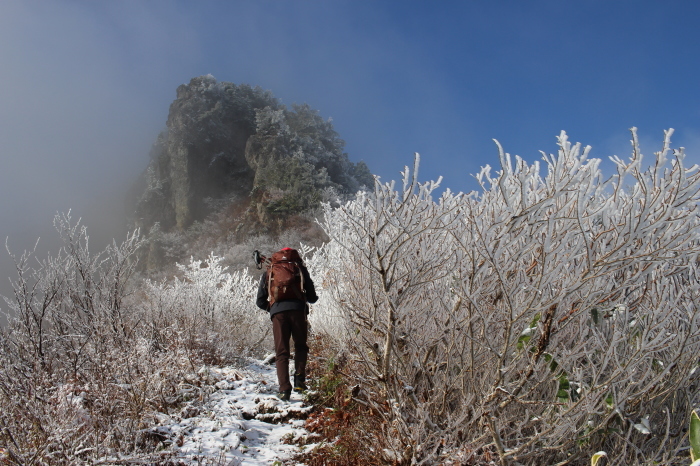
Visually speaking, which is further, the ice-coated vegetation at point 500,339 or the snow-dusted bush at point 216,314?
the snow-dusted bush at point 216,314

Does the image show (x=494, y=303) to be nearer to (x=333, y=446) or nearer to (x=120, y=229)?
(x=333, y=446)

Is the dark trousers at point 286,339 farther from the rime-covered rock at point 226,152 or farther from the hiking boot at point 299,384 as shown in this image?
the rime-covered rock at point 226,152

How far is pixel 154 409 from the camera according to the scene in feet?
10.4

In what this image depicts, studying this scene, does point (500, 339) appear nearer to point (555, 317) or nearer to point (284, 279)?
point (555, 317)

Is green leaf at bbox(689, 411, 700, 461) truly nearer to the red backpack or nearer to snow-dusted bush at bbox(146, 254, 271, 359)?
the red backpack

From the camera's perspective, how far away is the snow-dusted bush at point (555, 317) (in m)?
1.41

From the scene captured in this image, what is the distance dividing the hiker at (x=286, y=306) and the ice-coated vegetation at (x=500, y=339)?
84 centimetres

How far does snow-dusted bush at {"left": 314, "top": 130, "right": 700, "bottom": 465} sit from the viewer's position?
4.64 ft

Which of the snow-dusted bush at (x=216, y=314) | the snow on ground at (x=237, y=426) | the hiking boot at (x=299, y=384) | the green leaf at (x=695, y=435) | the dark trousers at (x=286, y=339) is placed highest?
the snow-dusted bush at (x=216, y=314)

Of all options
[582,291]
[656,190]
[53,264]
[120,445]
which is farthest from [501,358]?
[53,264]

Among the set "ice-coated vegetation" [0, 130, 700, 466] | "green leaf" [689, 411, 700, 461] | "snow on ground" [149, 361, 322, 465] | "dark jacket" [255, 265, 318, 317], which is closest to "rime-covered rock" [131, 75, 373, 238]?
"dark jacket" [255, 265, 318, 317]

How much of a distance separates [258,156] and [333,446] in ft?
85.4

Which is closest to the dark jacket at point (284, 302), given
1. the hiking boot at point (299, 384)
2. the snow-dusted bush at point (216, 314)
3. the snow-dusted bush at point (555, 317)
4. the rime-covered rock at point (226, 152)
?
the hiking boot at point (299, 384)

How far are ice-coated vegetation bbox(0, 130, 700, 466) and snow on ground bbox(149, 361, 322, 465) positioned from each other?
0.22m
